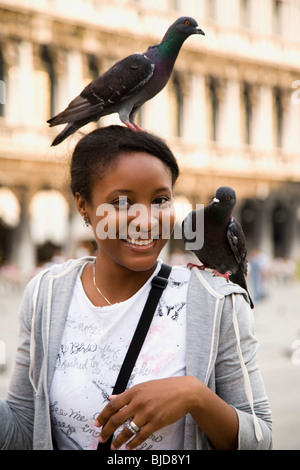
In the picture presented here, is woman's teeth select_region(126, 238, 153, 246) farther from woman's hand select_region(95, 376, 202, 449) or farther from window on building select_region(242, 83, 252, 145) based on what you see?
window on building select_region(242, 83, 252, 145)

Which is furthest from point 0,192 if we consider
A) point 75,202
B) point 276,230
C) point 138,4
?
point 75,202

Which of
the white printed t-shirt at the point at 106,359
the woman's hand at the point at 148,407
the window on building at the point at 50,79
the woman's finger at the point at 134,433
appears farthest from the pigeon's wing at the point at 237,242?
the window on building at the point at 50,79

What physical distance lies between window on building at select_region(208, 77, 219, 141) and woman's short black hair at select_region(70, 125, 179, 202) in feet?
56.1

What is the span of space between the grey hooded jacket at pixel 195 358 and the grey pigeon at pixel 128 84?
0.40 metres

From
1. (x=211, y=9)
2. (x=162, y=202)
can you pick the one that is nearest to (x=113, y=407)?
(x=162, y=202)

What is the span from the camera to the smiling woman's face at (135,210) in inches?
48.4

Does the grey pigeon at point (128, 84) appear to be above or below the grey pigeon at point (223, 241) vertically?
above

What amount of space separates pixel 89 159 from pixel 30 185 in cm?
1484

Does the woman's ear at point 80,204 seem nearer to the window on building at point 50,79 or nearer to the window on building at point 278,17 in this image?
the window on building at point 50,79

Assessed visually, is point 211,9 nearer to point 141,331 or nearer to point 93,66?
point 93,66

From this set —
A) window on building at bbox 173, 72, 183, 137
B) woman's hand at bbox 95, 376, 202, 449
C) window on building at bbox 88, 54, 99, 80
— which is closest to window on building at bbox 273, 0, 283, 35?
window on building at bbox 173, 72, 183, 137

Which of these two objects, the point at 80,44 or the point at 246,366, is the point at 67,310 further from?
the point at 80,44

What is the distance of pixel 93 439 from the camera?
1.23 m

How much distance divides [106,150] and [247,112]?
60.8ft
